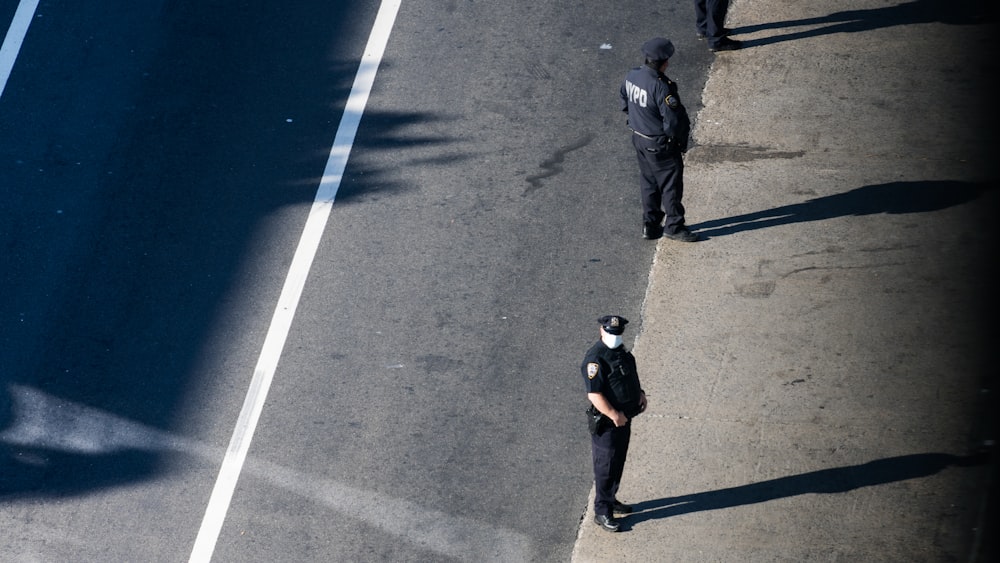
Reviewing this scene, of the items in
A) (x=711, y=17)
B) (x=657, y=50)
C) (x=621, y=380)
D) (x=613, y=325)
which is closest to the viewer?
(x=613, y=325)

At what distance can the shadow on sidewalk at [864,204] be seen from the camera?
32.4 feet

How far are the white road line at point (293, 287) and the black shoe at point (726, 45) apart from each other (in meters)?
3.31

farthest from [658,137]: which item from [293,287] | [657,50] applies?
[293,287]

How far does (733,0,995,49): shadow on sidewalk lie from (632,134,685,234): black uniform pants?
7.71 ft

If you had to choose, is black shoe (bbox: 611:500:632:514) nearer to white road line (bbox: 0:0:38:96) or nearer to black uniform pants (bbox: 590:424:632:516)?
black uniform pants (bbox: 590:424:632:516)

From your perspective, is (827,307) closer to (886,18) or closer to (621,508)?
(621,508)

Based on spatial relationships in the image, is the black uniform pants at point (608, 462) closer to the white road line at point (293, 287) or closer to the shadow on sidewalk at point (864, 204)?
the shadow on sidewalk at point (864, 204)

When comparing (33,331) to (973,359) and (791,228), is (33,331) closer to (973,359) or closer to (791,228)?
(791,228)

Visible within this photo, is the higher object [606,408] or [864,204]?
[606,408]

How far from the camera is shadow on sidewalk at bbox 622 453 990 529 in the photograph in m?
8.37

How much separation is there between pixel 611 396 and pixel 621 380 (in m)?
0.14

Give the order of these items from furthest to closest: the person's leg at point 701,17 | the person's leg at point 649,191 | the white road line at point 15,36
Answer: the white road line at point 15,36
the person's leg at point 701,17
the person's leg at point 649,191

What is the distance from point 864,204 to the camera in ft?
32.6

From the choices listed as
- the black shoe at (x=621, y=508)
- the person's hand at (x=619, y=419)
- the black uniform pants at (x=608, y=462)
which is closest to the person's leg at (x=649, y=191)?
the black uniform pants at (x=608, y=462)
